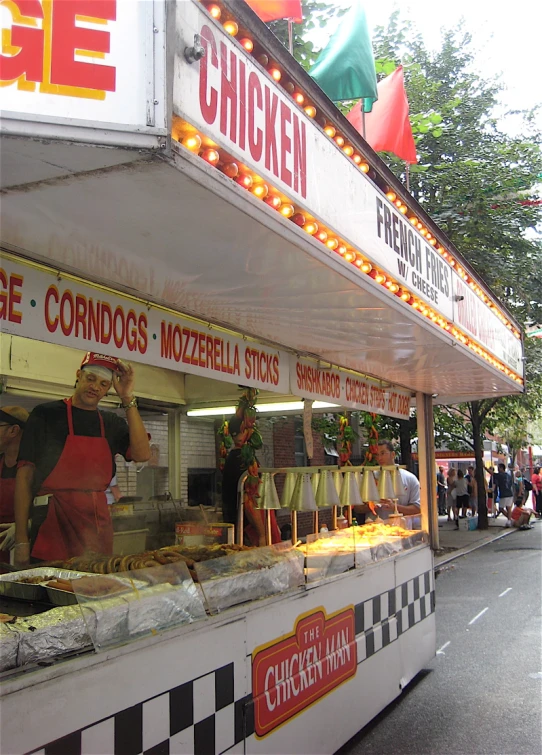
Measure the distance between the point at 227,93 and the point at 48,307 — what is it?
1.36 m

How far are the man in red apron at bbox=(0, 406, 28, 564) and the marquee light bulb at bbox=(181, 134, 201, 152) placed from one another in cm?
339

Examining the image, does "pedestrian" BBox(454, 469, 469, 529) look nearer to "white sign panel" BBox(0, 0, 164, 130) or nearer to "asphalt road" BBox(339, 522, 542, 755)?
"asphalt road" BBox(339, 522, 542, 755)

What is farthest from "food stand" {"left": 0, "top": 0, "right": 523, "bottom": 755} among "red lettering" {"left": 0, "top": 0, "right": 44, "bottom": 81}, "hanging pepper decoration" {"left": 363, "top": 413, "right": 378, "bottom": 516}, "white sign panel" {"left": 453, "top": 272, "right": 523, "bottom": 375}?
"hanging pepper decoration" {"left": 363, "top": 413, "right": 378, "bottom": 516}

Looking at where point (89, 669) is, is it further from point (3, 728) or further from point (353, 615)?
point (353, 615)

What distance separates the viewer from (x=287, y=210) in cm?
246

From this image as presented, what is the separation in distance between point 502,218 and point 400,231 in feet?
29.8

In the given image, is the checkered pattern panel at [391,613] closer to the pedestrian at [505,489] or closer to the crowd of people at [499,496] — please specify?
the crowd of people at [499,496]

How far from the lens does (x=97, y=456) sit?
470cm

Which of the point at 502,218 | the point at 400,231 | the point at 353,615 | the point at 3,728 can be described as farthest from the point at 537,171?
the point at 3,728

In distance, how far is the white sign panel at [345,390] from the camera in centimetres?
523

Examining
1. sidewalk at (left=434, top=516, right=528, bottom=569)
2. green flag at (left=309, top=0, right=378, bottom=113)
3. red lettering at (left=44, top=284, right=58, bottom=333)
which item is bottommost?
sidewalk at (left=434, top=516, right=528, bottom=569)

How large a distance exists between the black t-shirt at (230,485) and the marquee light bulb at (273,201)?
3.83 meters

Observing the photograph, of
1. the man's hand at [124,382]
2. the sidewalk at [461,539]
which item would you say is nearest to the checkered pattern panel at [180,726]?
the man's hand at [124,382]

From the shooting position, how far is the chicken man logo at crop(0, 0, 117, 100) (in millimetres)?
1677
